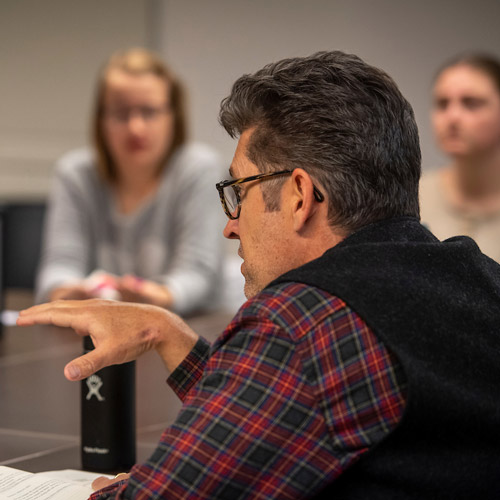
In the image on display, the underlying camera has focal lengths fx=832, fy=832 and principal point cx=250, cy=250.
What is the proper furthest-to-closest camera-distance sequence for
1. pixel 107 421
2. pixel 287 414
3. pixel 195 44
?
pixel 195 44
pixel 107 421
pixel 287 414

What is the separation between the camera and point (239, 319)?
3.11 feet

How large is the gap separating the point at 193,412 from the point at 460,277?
1.22ft

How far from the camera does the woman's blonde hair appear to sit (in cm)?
325

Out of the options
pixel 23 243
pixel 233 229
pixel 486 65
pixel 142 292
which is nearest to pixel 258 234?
pixel 233 229

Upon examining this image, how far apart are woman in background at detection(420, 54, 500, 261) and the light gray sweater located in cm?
85

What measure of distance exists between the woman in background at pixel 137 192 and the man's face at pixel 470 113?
94 centimetres

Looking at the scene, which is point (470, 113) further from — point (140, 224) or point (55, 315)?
point (55, 315)

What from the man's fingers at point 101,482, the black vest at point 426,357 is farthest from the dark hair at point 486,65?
the man's fingers at point 101,482

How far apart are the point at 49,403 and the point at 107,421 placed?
1.40ft

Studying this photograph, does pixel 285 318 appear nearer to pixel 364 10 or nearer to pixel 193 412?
pixel 193 412

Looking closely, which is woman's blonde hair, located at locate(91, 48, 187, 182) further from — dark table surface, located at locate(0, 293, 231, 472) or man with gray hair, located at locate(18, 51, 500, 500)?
man with gray hair, located at locate(18, 51, 500, 500)

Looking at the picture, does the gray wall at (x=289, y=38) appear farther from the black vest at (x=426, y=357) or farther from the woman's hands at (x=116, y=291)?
the black vest at (x=426, y=357)

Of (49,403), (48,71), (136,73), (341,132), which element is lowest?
(49,403)

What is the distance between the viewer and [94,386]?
52.2 inches
